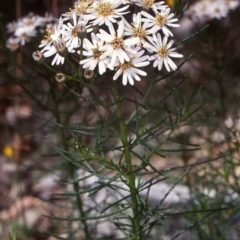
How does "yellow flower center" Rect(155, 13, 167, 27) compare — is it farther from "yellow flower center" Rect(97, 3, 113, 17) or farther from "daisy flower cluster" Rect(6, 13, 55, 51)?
"daisy flower cluster" Rect(6, 13, 55, 51)

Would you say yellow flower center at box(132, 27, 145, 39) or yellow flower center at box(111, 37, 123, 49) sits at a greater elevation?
yellow flower center at box(132, 27, 145, 39)

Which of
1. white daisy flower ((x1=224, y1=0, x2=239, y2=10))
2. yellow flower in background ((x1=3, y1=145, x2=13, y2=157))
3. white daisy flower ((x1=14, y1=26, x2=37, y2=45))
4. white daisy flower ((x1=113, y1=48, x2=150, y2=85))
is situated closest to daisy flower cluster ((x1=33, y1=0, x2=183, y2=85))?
white daisy flower ((x1=113, y1=48, x2=150, y2=85))

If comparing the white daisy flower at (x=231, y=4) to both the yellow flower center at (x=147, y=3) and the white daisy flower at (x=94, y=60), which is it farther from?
the white daisy flower at (x=94, y=60)

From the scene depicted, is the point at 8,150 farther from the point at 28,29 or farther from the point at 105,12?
the point at 105,12

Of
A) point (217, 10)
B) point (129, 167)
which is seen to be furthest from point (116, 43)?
point (217, 10)

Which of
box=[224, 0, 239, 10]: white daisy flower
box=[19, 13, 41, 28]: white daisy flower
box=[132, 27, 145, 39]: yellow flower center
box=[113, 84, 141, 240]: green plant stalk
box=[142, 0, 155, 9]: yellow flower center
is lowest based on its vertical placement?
box=[113, 84, 141, 240]: green plant stalk
